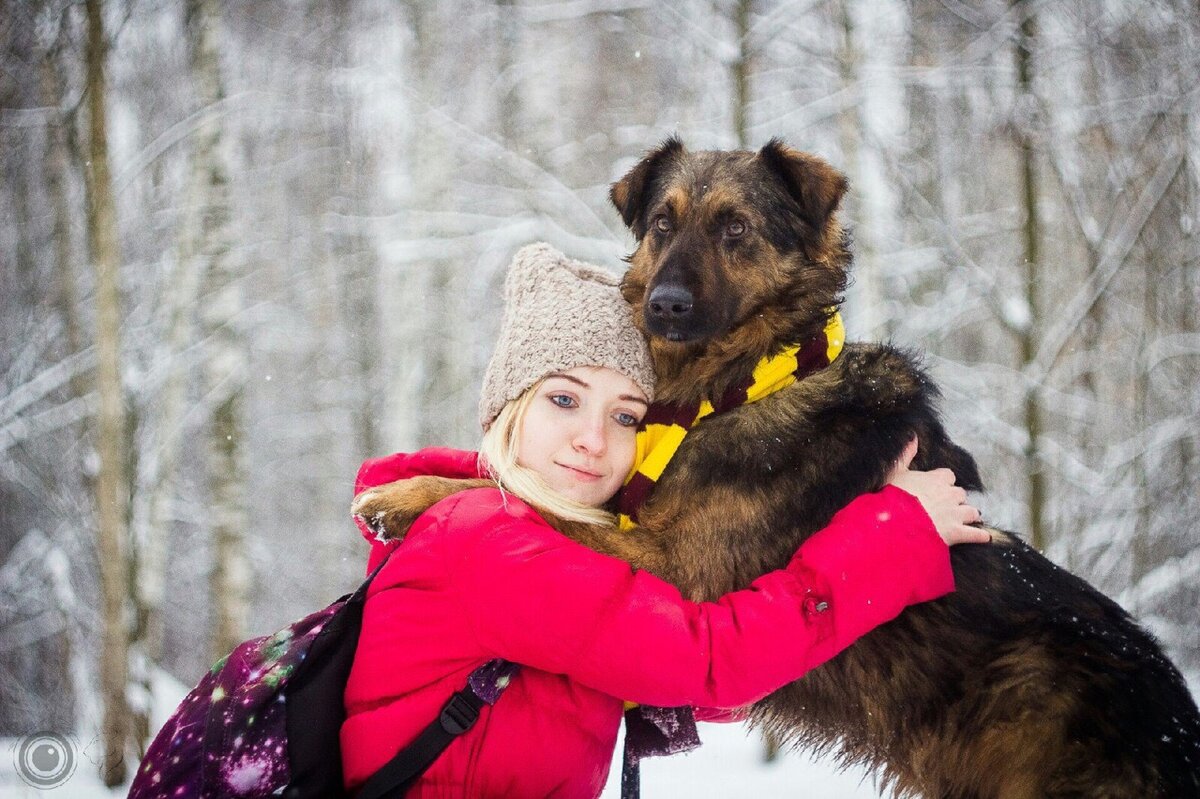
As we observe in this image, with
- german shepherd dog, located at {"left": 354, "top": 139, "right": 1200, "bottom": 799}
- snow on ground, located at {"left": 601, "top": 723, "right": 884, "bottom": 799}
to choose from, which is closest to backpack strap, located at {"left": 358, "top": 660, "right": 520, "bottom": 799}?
german shepherd dog, located at {"left": 354, "top": 139, "right": 1200, "bottom": 799}

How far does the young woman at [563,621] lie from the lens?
1.82 meters

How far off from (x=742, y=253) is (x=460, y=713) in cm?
199

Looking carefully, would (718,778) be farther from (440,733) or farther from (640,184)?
(440,733)

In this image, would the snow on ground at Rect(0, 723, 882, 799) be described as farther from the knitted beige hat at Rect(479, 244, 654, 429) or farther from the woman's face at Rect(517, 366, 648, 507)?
the knitted beige hat at Rect(479, 244, 654, 429)

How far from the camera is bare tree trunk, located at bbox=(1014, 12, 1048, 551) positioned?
7648 mm

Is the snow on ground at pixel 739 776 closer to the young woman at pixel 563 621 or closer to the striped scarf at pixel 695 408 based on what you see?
the striped scarf at pixel 695 408

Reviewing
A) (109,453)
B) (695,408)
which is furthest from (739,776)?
(109,453)

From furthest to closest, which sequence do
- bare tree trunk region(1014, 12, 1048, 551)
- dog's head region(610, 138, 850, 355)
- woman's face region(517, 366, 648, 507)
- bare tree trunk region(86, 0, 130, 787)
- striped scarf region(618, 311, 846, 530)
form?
bare tree trunk region(1014, 12, 1048, 551), bare tree trunk region(86, 0, 130, 787), dog's head region(610, 138, 850, 355), striped scarf region(618, 311, 846, 530), woman's face region(517, 366, 648, 507)

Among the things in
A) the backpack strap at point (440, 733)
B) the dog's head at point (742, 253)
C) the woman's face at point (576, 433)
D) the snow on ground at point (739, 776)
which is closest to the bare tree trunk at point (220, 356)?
the snow on ground at point (739, 776)

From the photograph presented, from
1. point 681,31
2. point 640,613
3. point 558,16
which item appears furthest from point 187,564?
point 640,613

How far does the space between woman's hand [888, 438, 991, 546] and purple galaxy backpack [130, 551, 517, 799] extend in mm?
1258

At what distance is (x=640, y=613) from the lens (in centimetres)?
184

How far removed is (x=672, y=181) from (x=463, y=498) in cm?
179

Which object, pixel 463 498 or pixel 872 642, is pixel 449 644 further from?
pixel 872 642
